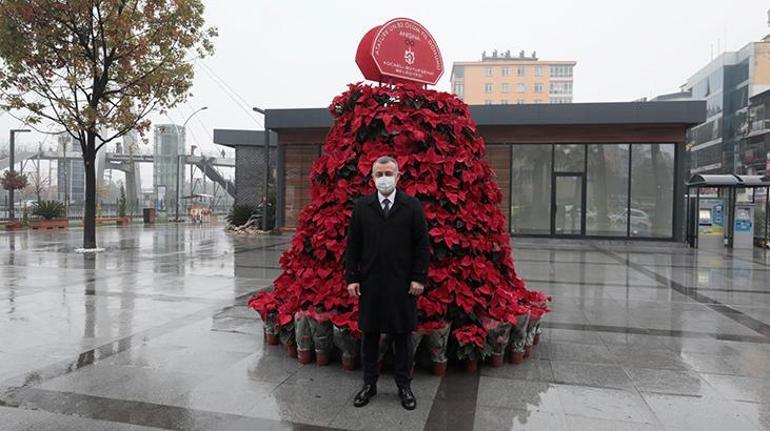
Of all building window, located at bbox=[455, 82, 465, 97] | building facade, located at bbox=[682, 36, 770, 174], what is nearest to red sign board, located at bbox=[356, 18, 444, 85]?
building facade, located at bbox=[682, 36, 770, 174]

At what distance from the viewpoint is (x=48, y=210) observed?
25.7 meters

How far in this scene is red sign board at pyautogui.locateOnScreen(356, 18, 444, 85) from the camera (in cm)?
522

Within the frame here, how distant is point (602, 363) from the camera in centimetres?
486

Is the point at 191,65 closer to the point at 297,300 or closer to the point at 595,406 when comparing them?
the point at 297,300

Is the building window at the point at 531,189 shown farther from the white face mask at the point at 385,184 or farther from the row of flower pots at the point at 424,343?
the white face mask at the point at 385,184

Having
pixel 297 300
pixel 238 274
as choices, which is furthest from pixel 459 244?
pixel 238 274

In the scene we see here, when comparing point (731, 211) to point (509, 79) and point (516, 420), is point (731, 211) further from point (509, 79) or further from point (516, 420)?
point (509, 79)

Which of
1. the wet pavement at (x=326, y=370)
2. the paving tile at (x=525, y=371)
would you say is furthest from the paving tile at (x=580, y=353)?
the paving tile at (x=525, y=371)

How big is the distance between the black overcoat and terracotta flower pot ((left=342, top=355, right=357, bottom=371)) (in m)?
0.80

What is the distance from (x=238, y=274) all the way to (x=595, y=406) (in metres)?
8.09

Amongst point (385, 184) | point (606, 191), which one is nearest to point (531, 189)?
point (606, 191)

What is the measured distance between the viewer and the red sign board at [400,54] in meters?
5.22

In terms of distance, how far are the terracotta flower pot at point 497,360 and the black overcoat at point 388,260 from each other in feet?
4.00

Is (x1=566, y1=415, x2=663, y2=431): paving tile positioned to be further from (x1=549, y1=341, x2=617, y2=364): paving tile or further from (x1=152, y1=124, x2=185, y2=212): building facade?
(x1=152, y1=124, x2=185, y2=212): building facade
